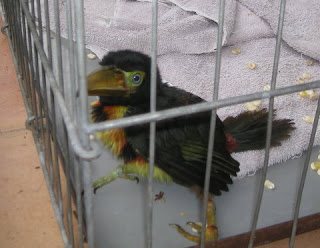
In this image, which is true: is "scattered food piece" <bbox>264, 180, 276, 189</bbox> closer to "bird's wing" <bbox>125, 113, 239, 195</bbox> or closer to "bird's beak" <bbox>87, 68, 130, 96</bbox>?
"bird's wing" <bbox>125, 113, 239, 195</bbox>

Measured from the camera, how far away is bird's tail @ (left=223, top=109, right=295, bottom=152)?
143 cm

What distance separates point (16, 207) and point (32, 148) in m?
0.26

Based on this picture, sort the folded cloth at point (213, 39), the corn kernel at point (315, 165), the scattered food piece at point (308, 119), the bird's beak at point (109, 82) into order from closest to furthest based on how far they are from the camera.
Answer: the bird's beak at point (109, 82) → the corn kernel at point (315, 165) → the scattered food piece at point (308, 119) → the folded cloth at point (213, 39)

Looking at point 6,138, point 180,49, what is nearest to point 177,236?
point 6,138

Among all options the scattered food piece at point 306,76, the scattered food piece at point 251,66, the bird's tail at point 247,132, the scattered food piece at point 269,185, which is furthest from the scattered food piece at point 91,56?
the scattered food piece at point 269,185

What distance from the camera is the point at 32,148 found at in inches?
59.7

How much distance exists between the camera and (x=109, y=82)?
3.92ft

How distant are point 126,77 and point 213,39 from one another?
3.00 ft

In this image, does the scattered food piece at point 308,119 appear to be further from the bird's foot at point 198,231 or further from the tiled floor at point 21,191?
the tiled floor at point 21,191

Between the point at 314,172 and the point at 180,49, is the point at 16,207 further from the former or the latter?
the point at 180,49

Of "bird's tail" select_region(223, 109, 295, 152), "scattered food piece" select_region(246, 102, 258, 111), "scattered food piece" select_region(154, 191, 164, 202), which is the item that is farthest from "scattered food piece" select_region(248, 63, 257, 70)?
"scattered food piece" select_region(154, 191, 164, 202)

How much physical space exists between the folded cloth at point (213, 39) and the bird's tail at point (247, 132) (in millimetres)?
250

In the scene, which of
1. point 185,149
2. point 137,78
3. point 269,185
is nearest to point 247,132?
point 269,185

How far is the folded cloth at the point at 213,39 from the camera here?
1863mm
